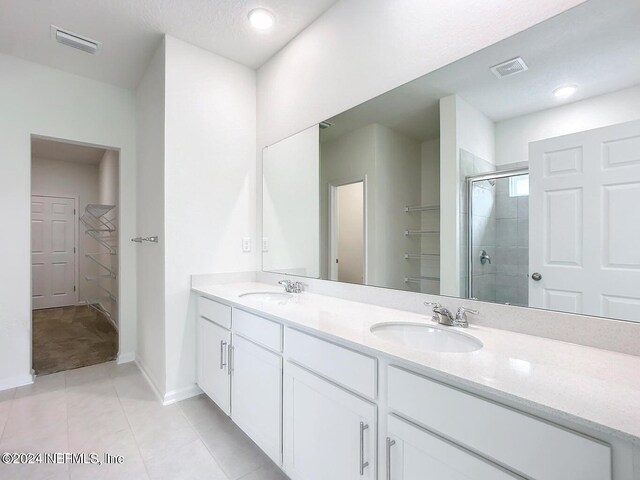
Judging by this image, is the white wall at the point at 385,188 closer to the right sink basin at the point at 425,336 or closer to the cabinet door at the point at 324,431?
the right sink basin at the point at 425,336

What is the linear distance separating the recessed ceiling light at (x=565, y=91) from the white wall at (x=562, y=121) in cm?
4

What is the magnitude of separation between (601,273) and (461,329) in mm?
486

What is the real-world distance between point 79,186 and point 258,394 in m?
5.87

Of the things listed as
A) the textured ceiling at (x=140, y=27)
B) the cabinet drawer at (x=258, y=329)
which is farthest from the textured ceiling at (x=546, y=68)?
the cabinet drawer at (x=258, y=329)

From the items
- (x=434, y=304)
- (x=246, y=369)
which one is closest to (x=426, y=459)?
(x=434, y=304)

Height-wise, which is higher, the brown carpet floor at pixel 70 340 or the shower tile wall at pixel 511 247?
the shower tile wall at pixel 511 247

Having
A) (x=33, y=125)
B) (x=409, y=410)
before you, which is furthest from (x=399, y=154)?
(x=33, y=125)

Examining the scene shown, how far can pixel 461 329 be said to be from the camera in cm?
122

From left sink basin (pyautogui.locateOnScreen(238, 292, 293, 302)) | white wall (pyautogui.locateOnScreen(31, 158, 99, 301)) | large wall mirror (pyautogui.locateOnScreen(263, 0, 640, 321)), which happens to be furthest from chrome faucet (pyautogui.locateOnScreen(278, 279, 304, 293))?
white wall (pyautogui.locateOnScreen(31, 158, 99, 301))

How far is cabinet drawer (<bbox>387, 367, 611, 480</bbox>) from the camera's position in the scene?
625 millimetres

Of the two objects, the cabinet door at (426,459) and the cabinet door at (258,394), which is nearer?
the cabinet door at (426,459)

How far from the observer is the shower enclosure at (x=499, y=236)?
1.20 metres

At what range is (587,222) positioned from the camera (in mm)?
1062

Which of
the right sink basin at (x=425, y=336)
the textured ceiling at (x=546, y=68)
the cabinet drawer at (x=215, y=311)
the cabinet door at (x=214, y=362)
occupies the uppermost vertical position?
the textured ceiling at (x=546, y=68)
